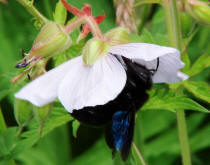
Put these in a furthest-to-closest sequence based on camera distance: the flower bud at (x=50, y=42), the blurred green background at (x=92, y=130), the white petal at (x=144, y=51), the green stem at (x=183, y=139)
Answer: the blurred green background at (x=92, y=130)
the green stem at (x=183, y=139)
the flower bud at (x=50, y=42)
the white petal at (x=144, y=51)

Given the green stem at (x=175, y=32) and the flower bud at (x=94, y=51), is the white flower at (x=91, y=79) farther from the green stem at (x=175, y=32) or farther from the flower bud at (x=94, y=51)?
the green stem at (x=175, y=32)

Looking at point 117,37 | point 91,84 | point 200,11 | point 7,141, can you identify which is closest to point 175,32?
point 200,11

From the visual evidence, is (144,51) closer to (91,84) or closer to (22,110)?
(91,84)

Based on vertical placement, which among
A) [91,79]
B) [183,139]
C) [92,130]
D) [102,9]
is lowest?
[92,130]

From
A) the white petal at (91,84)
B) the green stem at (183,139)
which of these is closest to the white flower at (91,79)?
the white petal at (91,84)

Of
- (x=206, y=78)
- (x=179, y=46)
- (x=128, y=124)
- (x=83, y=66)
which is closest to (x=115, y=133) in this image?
(x=128, y=124)

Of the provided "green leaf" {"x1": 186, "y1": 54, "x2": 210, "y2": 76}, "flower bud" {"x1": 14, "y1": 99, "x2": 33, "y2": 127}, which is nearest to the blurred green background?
→ "green leaf" {"x1": 186, "y1": 54, "x2": 210, "y2": 76}

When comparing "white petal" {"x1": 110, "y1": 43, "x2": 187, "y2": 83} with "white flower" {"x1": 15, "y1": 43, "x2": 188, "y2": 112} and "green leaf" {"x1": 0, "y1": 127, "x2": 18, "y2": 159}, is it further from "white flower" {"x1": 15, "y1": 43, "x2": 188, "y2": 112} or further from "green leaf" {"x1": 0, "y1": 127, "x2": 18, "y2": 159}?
"green leaf" {"x1": 0, "y1": 127, "x2": 18, "y2": 159}
